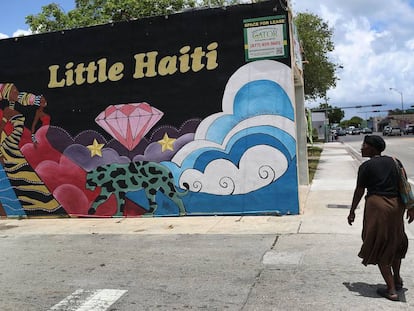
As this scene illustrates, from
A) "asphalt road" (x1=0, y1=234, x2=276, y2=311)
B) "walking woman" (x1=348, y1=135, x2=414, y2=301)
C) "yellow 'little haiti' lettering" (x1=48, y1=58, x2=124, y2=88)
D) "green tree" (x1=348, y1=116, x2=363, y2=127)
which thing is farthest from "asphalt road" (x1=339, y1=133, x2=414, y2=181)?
"green tree" (x1=348, y1=116, x2=363, y2=127)

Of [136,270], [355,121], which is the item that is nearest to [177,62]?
[136,270]

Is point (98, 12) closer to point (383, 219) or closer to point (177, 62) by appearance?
point (177, 62)

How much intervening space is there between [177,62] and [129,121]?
176cm

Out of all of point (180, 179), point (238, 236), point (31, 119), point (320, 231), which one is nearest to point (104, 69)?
point (31, 119)

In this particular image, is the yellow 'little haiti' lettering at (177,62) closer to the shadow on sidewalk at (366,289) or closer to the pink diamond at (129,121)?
the pink diamond at (129,121)

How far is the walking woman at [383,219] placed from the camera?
486 cm

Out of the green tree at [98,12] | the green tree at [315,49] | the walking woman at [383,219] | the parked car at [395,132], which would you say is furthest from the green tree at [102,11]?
the parked car at [395,132]

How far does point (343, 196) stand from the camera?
40.5 ft

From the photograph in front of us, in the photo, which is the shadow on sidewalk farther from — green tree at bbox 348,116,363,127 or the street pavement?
green tree at bbox 348,116,363,127

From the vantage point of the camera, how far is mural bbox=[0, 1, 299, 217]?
33.7 feet

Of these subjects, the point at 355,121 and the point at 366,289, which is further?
the point at 355,121

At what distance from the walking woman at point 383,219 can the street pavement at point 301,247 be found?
15.2 inches

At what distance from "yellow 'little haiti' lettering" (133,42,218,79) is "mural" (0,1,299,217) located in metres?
0.02

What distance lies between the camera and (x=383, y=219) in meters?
4.84
